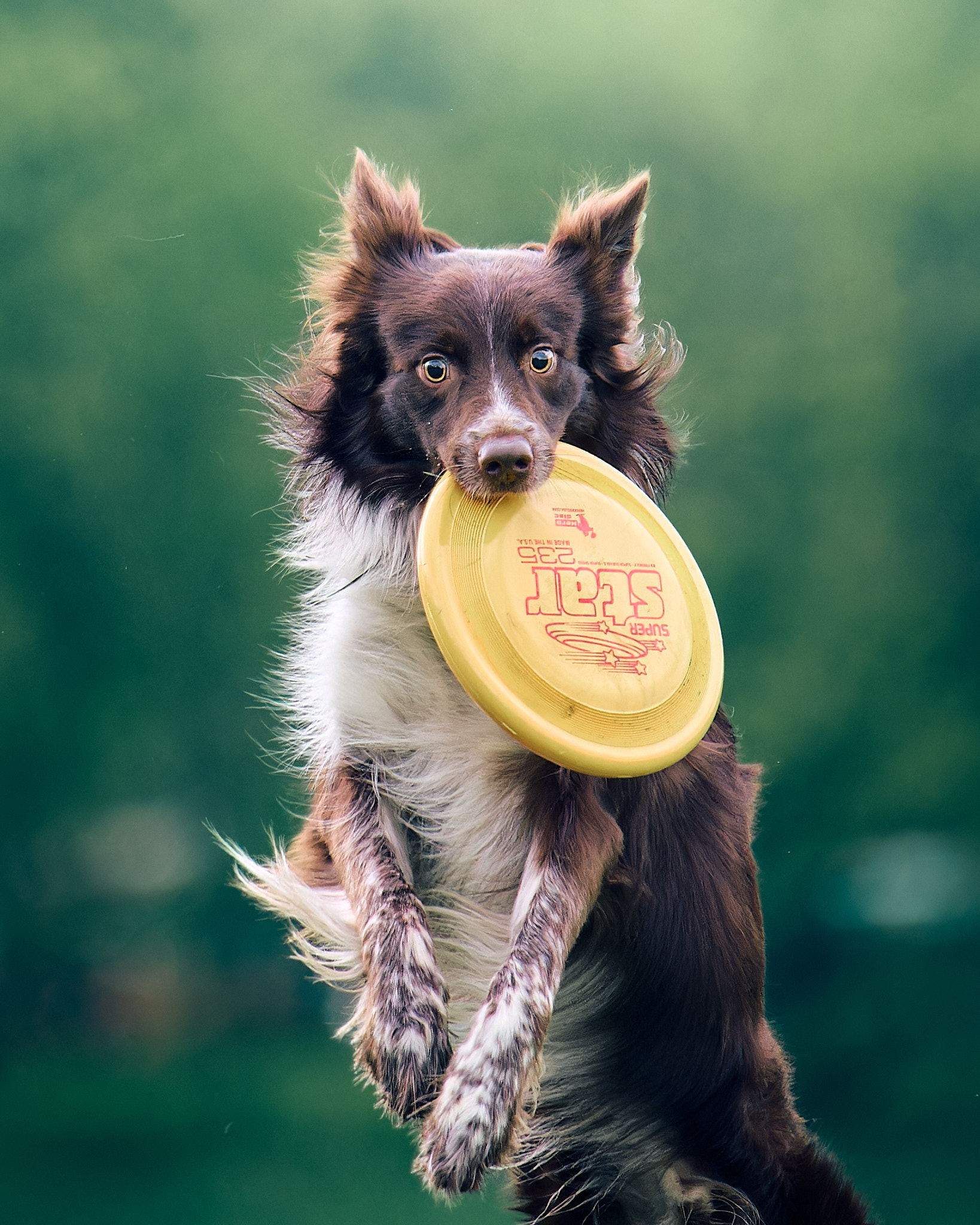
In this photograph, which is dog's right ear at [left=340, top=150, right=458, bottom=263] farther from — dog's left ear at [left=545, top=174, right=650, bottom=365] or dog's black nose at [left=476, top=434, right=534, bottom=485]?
dog's black nose at [left=476, top=434, right=534, bottom=485]

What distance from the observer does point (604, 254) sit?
130 inches

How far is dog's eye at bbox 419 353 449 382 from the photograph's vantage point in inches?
119

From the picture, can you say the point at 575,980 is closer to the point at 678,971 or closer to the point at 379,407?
the point at 678,971

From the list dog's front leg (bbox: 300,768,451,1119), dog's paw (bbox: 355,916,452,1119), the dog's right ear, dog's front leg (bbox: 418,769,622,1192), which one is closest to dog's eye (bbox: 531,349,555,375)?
the dog's right ear

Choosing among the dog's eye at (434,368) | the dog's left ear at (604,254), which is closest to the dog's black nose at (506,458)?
the dog's eye at (434,368)

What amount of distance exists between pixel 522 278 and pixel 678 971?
1.90 meters

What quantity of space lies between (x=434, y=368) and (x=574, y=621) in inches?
28.1

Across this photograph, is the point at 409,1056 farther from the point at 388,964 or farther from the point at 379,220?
the point at 379,220

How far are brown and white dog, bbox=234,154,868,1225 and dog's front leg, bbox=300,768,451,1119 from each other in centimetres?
1

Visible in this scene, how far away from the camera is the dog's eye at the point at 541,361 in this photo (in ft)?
9.94

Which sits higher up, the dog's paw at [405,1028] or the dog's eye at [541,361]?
the dog's eye at [541,361]

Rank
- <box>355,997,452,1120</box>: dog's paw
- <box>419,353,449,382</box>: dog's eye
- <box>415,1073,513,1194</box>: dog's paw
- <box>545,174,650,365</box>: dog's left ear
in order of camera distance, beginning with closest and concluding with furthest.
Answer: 1. <box>415,1073,513,1194</box>: dog's paw
2. <box>355,997,452,1120</box>: dog's paw
3. <box>419,353,449,382</box>: dog's eye
4. <box>545,174,650,365</box>: dog's left ear

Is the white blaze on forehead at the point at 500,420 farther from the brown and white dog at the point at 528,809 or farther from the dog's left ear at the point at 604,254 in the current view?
the dog's left ear at the point at 604,254

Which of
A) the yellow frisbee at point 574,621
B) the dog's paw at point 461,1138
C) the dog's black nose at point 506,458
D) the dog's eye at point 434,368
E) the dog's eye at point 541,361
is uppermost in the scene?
the dog's eye at point 541,361
